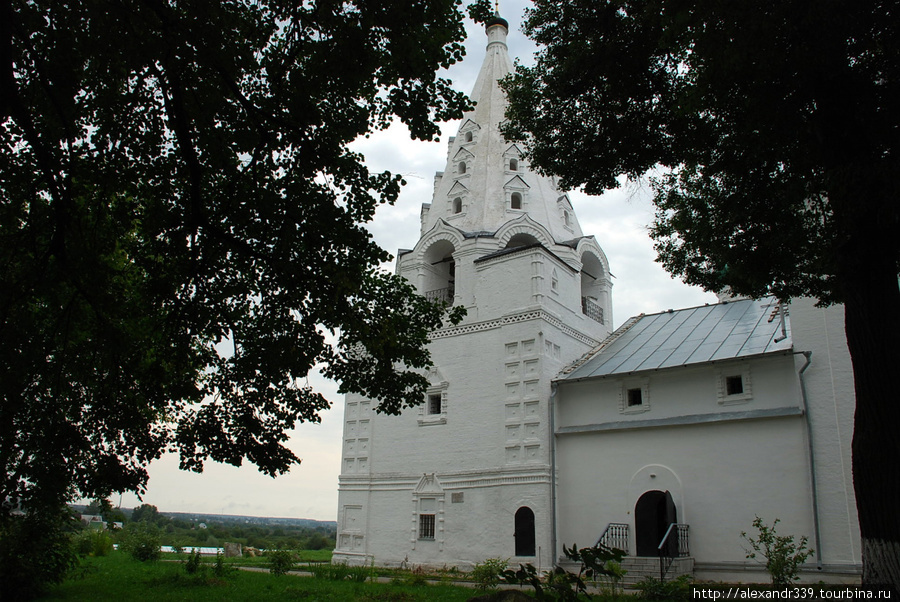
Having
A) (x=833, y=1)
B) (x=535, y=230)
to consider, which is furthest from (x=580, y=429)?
(x=833, y=1)

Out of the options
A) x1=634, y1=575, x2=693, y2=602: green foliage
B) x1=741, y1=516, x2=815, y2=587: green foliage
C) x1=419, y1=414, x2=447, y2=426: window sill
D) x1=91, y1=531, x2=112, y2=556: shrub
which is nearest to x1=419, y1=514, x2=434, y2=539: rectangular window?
x1=419, y1=414, x2=447, y2=426: window sill

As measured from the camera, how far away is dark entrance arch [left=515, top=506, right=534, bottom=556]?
58.6ft

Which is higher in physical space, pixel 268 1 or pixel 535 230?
pixel 535 230

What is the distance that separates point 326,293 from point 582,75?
4.99 m

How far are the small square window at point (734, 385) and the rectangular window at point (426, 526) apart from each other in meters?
8.81

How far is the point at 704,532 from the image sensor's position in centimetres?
1599

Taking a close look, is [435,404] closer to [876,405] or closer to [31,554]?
[31,554]

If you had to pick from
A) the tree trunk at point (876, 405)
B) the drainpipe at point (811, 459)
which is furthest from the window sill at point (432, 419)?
the tree trunk at point (876, 405)

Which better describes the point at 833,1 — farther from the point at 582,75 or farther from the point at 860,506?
the point at 860,506

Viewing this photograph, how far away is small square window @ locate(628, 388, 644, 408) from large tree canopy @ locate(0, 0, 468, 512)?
10.2 meters

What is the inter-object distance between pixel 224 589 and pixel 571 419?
10007 mm

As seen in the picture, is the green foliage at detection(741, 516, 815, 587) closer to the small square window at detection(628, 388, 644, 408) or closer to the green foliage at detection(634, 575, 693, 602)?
the green foliage at detection(634, 575, 693, 602)

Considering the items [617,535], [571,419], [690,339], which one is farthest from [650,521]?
[690,339]

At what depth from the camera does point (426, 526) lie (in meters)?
19.7
